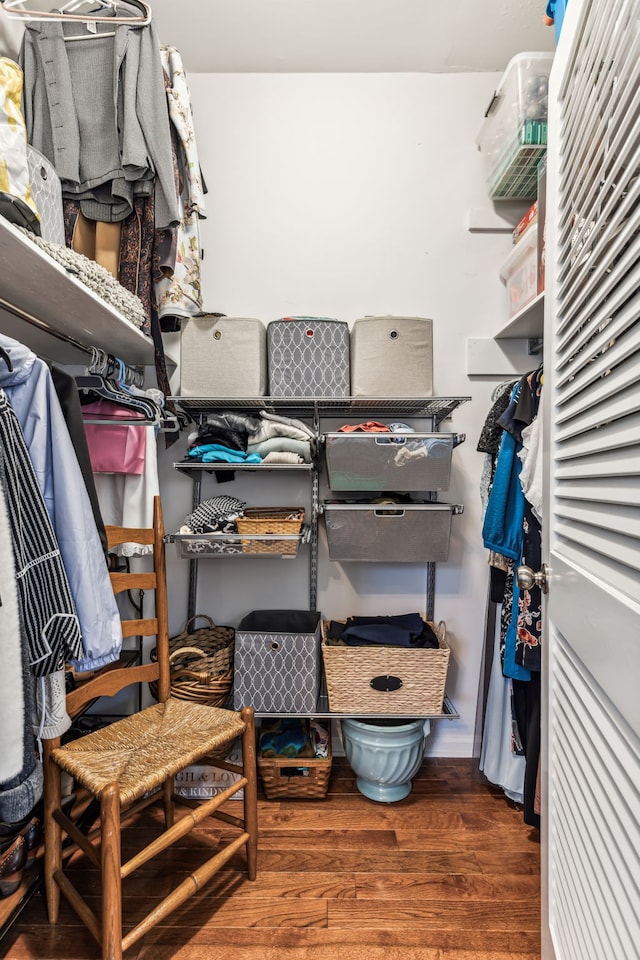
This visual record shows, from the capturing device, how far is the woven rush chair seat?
1.13 meters

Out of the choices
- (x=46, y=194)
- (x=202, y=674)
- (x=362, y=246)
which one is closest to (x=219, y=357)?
(x=46, y=194)

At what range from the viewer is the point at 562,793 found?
2.66ft

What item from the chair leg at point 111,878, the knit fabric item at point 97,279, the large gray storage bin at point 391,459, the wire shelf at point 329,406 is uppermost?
the knit fabric item at point 97,279

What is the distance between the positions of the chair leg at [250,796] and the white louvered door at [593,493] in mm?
754

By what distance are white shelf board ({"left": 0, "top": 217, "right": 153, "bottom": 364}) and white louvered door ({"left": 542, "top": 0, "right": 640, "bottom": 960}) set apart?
102 cm

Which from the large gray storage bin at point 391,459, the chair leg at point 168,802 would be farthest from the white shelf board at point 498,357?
the chair leg at point 168,802

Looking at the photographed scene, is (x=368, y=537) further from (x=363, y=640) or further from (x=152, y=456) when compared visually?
(x=152, y=456)

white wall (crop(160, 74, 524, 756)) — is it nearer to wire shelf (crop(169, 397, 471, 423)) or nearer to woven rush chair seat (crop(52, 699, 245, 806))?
wire shelf (crop(169, 397, 471, 423))

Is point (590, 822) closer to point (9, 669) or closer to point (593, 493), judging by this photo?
point (593, 493)

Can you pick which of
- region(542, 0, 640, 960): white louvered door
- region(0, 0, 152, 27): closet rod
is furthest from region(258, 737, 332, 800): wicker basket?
region(0, 0, 152, 27): closet rod

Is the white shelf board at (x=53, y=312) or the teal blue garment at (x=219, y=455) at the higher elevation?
the white shelf board at (x=53, y=312)

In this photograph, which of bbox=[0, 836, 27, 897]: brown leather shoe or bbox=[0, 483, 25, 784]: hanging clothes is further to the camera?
bbox=[0, 836, 27, 897]: brown leather shoe

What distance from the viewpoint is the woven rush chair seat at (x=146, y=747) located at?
1.13 meters

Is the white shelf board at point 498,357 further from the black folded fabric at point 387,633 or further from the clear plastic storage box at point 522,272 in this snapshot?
the black folded fabric at point 387,633
